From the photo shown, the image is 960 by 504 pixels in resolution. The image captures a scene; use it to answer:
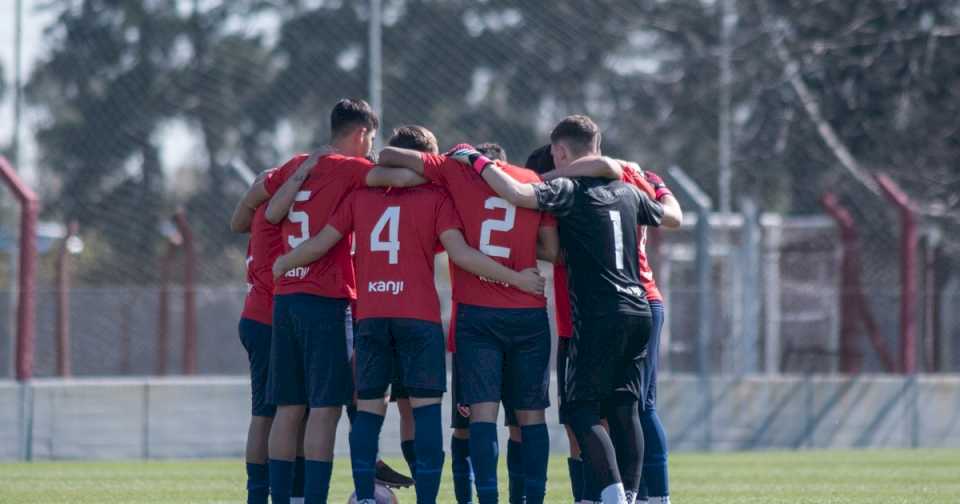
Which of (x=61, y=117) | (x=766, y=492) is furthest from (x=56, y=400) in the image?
(x=61, y=117)

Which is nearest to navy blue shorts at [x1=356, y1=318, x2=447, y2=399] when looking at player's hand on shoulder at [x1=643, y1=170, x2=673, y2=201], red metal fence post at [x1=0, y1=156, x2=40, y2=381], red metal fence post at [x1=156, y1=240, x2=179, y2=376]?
player's hand on shoulder at [x1=643, y1=170, x2=673, y2=201]

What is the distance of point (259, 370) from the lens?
855 centimetres

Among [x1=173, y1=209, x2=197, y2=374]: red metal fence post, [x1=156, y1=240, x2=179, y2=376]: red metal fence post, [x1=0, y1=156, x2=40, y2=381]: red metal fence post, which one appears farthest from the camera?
[x1=156, y1=240, x2=179, y2=376]: red metal fence post

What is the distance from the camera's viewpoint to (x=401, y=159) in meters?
7.93

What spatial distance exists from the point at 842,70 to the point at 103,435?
10830 mm

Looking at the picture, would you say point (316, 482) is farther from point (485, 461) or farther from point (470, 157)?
point (470, 157)

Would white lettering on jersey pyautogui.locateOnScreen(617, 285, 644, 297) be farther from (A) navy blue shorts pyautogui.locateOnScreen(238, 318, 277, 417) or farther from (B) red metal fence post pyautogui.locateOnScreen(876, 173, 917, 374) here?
(B) red metal fence post pyautogui.locateOnScreen(876, 173, 917, 374)

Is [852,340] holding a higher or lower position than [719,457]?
higher

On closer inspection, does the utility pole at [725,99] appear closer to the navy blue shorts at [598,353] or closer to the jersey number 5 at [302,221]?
the navy blue shorts at [598,353]

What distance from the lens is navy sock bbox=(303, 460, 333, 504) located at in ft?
26.2

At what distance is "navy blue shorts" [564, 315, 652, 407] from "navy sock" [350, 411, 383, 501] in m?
1.00

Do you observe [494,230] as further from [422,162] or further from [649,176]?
[649,176]

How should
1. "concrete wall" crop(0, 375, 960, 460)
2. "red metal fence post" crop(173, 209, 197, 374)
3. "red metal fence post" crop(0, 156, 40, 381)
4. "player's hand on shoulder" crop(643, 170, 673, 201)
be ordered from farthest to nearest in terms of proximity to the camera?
"red metal fence post" crop(173, 209, 197, 374) < "concrete wall" crop(0, 375, 960, 460) < "red metal fence post" crop(0, 156, 40, 381) < "player's hand on shoulder" crop(643, 170, 673, 201)

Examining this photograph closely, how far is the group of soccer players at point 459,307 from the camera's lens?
310 inches
